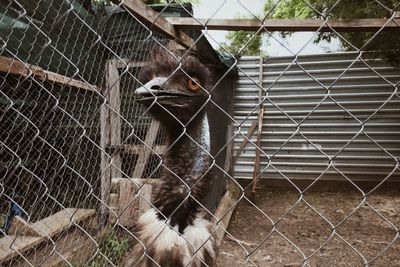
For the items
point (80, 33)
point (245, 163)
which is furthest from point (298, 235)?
point (80, 33)

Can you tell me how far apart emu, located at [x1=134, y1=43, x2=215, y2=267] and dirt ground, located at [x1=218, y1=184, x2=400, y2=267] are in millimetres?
1639

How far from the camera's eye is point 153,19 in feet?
7.17

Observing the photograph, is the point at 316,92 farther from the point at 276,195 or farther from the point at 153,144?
the point at 153,144

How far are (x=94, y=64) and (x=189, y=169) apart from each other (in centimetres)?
222

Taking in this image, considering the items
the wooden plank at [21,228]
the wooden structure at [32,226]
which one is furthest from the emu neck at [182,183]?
the wooden plank at [21,228]

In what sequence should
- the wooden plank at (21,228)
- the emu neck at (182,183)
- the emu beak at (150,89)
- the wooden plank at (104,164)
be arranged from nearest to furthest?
the emu beak at (150,89)
the emu neck at (182,183)
the wooden plank at (21,228)
the wooden plank at (104,164)

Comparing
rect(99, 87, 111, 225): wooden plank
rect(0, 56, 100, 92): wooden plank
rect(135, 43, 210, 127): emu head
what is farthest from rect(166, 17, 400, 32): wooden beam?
rect(99, 87, 111, 225): wooden plank

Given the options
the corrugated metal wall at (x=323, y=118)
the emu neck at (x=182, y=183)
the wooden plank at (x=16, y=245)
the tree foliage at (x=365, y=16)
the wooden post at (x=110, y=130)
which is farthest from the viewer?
the corrugated metal wall at (x=323, y=118)

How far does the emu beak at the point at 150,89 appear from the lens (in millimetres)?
1807

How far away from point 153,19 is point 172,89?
0.43m

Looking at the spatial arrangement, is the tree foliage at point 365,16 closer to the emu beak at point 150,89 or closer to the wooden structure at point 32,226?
the emu beak at point 150,89

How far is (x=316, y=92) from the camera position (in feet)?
22.9

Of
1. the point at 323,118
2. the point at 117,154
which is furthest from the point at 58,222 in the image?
the point at 323,118

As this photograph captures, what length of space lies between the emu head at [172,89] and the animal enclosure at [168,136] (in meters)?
0.04
